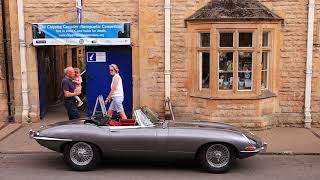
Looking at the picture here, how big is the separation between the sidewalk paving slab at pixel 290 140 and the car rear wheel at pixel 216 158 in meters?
1.87

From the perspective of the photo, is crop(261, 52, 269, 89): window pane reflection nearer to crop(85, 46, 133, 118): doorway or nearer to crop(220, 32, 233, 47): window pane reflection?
crop(220, 32, 233, 47): window pane reflection

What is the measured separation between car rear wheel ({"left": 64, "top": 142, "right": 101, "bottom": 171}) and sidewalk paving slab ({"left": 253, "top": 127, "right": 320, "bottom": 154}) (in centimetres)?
370

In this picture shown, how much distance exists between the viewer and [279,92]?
11.6 meters

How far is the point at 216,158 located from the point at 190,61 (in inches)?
178

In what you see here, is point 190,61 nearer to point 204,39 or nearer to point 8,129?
point 204,39

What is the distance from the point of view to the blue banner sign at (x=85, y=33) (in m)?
11.6

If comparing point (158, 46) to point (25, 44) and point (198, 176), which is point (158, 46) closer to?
point (25, 44)

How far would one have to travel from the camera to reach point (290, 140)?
10.0 m

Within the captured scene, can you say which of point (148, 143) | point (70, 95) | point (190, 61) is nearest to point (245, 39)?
point (190, 61)

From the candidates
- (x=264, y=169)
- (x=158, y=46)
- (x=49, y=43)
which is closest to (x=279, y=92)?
(x=158, y=46)

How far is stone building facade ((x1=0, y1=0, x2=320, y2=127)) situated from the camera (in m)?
11.1

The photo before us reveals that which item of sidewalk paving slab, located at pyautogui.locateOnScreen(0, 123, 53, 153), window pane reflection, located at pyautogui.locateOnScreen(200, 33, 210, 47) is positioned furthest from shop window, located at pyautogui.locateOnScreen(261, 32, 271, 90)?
sidewalk paving slab, located at pyautogui.locateOnScreen(0, 123, 53, 153)

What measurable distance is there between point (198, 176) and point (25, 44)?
6.73m

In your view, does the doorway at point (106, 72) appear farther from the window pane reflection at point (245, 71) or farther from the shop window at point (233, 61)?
the window pane reflection at point (245, 71)
